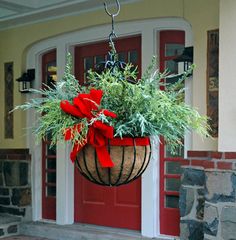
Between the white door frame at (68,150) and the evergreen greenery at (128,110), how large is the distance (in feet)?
7.42

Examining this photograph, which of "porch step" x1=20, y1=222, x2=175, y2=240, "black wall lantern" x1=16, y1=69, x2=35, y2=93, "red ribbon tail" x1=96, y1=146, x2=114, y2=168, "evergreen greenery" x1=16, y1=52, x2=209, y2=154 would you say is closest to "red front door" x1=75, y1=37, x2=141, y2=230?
"porch step" x1=20, y1=222, x2=175, y2=240

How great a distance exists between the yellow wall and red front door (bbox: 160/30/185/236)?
277mm

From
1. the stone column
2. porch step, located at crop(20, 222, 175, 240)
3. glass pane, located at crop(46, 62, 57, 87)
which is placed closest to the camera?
the stone column

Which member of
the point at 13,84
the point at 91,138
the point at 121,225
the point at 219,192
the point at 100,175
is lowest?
the point at 121,225

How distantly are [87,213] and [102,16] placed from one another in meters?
2.23

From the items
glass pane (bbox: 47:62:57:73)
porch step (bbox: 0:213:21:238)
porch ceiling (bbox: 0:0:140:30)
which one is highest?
porch ceiling (bbox: 0:0:140:30)

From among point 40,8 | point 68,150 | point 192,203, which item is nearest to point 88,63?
point 40,8

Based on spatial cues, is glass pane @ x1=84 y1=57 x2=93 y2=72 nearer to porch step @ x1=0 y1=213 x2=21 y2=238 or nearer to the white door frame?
the white door frame

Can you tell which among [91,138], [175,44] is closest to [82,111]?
[91,138]

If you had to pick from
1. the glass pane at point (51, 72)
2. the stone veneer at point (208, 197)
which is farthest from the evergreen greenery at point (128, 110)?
the glass pane at point (51, 72)

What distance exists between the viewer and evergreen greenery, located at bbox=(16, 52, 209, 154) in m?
1.90

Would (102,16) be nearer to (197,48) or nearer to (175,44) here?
(175,44)

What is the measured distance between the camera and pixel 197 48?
4.20 meters

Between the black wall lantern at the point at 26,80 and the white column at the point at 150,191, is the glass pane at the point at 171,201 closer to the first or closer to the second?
the white column at the point at 150,191
